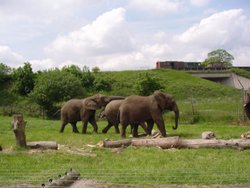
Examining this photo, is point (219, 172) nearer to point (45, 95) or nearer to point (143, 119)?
point (143, 119)

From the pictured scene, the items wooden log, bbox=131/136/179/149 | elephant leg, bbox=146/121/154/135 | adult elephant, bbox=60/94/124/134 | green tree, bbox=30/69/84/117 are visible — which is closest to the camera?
wooden log, bbox=131/136/179/149

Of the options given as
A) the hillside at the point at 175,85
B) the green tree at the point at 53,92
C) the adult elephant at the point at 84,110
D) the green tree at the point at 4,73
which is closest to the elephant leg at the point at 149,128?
the adult elephant at the point at 84,110

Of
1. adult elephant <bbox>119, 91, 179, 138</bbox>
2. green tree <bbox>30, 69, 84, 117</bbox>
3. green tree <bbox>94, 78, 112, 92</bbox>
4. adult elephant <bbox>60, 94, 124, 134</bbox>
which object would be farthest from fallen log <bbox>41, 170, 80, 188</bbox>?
green tree <bbox>94, 78, 112, 92</bbox>

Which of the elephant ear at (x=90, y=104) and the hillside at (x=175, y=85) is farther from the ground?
the hillside at (x=175, y=85)

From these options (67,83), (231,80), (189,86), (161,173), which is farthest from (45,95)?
(231,80)

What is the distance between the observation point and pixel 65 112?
26938mm

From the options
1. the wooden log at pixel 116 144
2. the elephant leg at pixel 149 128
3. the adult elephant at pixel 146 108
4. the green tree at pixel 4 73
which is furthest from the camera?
the green tree at pixel 4 73

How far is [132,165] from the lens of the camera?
13.3 m

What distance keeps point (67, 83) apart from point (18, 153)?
129 ft

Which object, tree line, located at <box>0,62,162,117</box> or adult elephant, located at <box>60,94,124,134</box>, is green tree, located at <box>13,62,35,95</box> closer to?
tree line, located at <box>0,62,162,117</box>

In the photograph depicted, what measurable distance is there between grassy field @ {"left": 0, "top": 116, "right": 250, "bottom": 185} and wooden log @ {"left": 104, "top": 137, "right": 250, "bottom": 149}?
0.53m

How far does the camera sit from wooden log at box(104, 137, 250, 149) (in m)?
16.5

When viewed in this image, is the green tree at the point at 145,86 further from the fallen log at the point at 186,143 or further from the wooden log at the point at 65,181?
the wooden log at the point at 65,181

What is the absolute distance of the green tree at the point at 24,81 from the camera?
7338cm
